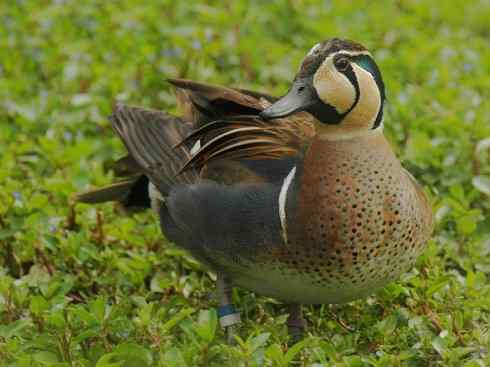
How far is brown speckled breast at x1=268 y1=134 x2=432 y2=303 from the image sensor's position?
3410 millimetres

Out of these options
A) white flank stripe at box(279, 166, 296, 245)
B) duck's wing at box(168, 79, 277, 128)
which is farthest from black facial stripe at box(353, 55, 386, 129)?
duck's wing at box(168, 79, 277, 128)

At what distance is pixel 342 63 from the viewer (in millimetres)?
3379

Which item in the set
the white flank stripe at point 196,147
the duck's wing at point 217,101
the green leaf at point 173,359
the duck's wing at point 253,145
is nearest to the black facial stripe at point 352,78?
the duck's wing at point 253,145

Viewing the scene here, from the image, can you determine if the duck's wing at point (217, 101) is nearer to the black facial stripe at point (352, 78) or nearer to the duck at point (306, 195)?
the duck at point (306, 195)

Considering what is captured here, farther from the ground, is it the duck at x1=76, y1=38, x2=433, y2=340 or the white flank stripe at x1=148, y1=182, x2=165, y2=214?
the duck at x1=76, y1=38, x2=433, y2=340

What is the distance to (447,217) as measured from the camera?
14.5 ft

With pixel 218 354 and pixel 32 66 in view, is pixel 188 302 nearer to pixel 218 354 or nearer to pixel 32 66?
pixel 218 354

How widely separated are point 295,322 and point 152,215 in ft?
3.47

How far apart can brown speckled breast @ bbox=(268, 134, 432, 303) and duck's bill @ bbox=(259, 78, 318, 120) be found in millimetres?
165

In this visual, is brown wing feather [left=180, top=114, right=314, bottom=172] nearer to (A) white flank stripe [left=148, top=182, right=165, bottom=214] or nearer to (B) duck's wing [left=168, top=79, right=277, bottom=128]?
(B) duck's wing [left=168, top=79, right=277, bottom=128]

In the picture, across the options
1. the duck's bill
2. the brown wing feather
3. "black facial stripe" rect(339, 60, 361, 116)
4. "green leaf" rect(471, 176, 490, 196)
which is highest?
"black facial stripe" rect(339, 60, 361, 116)

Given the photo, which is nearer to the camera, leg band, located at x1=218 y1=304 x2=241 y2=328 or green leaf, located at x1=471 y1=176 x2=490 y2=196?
leg band, located at x1=218 y1=304 x2=241 y2=328

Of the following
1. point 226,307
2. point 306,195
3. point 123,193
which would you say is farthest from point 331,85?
point 123,193

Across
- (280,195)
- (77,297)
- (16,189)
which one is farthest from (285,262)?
(16,189)
